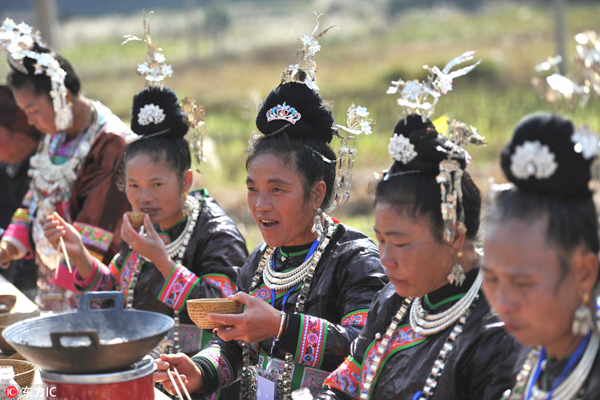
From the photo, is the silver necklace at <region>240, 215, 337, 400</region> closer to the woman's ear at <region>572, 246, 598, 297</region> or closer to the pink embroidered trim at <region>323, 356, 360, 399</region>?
the pink embroidered trim at <region>323, 356, 360, 399</region>

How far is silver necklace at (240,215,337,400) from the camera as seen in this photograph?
2578 millimetres

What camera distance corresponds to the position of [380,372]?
2184mm

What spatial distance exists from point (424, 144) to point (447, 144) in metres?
0.07

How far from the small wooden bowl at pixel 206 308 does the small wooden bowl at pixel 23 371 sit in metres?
0.60

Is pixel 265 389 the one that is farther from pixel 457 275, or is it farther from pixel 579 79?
pixel 579 79

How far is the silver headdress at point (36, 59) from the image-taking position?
157 inches

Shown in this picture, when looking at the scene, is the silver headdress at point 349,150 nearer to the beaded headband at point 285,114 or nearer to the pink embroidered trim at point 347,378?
the beaded headband at point 285,114

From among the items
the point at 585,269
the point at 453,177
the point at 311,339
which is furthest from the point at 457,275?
the point at 311,339

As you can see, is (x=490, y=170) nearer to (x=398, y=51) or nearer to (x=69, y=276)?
(x=69, y=276)

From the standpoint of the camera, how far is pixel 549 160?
157 cm

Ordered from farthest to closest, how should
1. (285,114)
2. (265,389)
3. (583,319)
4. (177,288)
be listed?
(177,288) < (285,114) < (265,389) < (583,319)

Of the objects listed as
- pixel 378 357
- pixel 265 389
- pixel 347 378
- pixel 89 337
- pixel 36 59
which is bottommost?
pixel 265 389

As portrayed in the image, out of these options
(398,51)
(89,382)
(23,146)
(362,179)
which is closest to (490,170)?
(362,179)

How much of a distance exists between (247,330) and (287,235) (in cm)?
45
